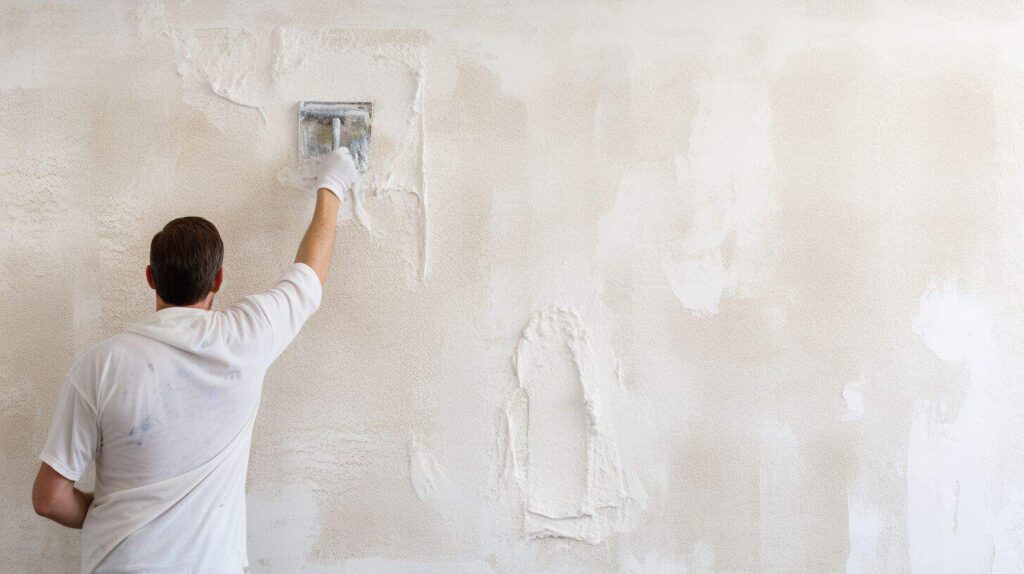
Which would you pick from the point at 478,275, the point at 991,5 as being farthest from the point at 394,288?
the point at 991,5

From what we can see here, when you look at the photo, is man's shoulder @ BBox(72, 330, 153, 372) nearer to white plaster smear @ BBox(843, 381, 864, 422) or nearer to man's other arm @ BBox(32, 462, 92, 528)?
man's other arm @ BBox(32, 462, 92, 528)

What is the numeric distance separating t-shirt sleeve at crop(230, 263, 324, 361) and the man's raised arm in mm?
39

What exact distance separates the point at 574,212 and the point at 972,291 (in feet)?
3.40

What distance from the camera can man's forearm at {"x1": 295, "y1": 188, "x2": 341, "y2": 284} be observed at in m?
1.35

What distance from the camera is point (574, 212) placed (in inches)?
59.6

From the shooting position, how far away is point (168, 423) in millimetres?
1124

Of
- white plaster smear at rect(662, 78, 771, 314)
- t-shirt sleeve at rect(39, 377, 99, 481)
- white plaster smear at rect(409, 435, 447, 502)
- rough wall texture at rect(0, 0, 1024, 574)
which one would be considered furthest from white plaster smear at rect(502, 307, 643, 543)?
t-shirt sleeve at rect(39, 377, 99, 481)

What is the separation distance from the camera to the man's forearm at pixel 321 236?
4.42ft

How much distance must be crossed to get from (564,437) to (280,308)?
742 millimetres

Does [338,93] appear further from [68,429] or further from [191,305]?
[68,429]

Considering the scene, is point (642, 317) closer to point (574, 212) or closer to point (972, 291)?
point (574, 212)

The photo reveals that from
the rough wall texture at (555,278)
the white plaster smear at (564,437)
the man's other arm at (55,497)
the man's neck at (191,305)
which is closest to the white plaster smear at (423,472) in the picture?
the rough wall texture at (555,278)

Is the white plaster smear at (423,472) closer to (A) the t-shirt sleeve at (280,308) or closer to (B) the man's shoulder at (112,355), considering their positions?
(A) the t-shirt sleeve at (280,308)

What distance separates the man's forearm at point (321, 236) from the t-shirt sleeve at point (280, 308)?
3 cm
